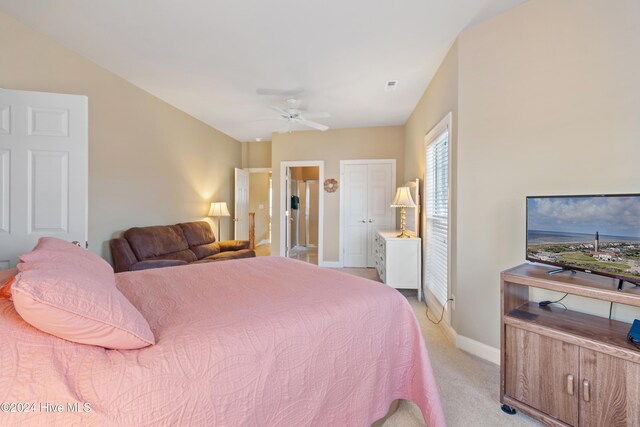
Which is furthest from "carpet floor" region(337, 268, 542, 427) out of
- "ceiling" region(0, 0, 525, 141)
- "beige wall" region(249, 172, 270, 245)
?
"beige wall" region(249, 172, 270, 245)

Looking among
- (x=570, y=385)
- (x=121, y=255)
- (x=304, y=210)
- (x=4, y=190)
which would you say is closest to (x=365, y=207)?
(x=304, y=210)

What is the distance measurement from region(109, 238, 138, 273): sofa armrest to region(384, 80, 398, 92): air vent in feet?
11.6

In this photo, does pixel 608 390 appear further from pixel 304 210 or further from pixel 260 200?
pixel 260 200

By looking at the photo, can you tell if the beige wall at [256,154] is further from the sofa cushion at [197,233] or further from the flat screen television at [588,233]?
the flat screen television at [588,233]

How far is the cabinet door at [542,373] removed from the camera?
1416mm

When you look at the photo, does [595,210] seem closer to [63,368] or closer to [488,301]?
[488,301]

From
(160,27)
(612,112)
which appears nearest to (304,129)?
(160,27)

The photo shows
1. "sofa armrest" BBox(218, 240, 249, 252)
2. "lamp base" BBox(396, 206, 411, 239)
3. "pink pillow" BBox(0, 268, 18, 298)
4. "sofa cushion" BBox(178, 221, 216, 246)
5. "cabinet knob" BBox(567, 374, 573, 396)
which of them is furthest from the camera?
"sofa armrest" BBox(218, 240, 249, 252)

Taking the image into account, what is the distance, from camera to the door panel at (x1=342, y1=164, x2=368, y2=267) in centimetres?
545

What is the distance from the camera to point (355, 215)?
18.0ft

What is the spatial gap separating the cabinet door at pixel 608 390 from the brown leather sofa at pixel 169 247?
3359mm

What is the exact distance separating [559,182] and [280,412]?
2.18m

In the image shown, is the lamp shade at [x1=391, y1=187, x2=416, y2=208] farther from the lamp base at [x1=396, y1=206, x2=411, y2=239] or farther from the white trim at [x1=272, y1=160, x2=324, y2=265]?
the white trim at [x1=272, y1=160, x2=324, y2=265]

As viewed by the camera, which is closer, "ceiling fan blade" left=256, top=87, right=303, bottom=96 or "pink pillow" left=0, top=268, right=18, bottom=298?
"pink pillow" left=0, top=268, right=18, bottom=298
